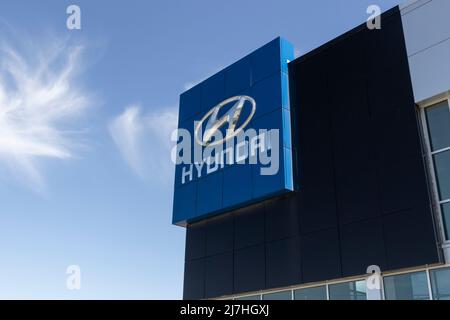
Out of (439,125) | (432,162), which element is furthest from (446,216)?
(439,125)

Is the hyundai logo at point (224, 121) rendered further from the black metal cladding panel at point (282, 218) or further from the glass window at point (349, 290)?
the glass window at point (349, 290)

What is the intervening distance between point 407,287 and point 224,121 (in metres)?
8.88

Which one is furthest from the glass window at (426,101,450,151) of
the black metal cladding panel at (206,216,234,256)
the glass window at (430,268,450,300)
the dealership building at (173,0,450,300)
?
the black metal cladding panel at (206,216,234,256)

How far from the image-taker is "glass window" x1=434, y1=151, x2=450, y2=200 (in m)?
11.7

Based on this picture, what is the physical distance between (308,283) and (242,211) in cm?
375

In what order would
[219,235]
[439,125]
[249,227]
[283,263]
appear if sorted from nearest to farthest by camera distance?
1. [439,125]
2. [283,263]
3. [249,227]
4. [219,235]

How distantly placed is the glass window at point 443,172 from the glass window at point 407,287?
198 centimetres

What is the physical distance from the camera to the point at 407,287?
1174 cm

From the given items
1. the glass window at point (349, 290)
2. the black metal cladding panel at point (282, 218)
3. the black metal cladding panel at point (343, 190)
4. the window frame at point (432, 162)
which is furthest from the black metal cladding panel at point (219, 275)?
the window frame at point (432, 162)

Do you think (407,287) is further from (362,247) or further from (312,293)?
(312,293)

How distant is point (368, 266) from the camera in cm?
1246

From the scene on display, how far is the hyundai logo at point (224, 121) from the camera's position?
17.4 metres

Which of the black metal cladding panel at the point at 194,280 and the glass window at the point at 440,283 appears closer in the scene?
the glass window at the point at 440,283
